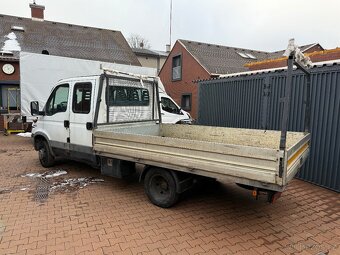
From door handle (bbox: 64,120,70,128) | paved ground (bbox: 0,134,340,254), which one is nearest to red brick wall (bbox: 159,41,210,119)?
door handle (bbox: 64,120,70,128)

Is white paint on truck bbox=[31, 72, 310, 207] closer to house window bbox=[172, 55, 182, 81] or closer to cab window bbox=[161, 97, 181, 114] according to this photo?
cab window bbox=[161, 97, 181, 114]

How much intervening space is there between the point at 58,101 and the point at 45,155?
160 cm

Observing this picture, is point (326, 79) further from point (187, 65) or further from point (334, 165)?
point (187, 65)

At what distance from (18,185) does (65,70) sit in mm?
5938

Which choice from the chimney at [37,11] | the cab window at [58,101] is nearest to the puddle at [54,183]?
the cab window at [58,101]

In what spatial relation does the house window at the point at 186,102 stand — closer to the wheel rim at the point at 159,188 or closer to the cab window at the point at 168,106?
the cab window at the point at 168,106

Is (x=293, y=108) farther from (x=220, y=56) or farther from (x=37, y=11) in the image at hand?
(x=37, y=11)

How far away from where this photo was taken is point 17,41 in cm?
1559

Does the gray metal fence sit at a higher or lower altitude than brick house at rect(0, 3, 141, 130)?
lower

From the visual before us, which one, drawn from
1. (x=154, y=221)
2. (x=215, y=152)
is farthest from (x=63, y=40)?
(x=215, y=152)

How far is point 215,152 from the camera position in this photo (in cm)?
335

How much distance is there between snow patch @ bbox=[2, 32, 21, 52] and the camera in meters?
14.4

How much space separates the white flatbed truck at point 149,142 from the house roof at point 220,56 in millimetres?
11533

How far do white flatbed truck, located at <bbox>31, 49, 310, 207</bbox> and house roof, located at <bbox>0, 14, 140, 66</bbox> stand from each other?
457 inches
